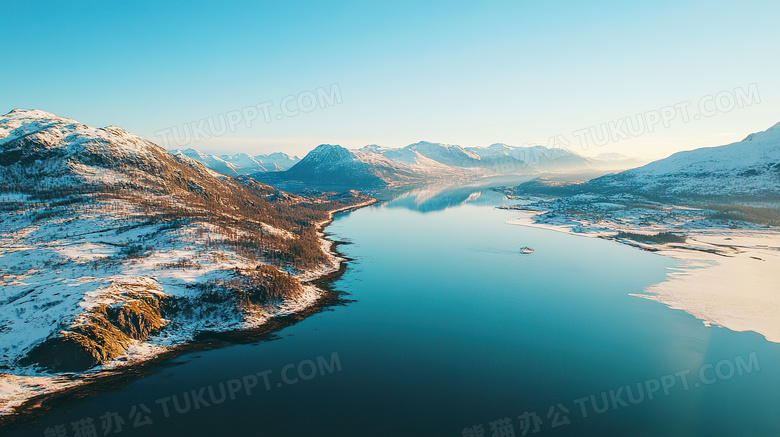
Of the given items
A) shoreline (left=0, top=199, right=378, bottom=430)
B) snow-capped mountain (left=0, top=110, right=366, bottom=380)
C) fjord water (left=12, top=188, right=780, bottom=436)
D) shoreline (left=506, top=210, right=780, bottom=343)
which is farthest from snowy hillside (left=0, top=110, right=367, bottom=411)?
shoreline (left=506, top=210, right=780, bottom=343)

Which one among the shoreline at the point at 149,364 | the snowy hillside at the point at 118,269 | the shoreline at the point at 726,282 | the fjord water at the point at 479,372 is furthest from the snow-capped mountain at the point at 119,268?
the shoreline at the point at 726,282

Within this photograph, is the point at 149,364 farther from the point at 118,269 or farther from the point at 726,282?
the point at 726,282

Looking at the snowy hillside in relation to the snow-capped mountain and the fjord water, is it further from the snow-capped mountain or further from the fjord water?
the fjord water

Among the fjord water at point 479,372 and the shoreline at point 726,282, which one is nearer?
the fjord water at point 479,372

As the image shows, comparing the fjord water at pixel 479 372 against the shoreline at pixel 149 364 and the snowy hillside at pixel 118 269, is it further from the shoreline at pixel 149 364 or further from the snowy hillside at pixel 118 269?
the snowy hillside at pixel 118 269

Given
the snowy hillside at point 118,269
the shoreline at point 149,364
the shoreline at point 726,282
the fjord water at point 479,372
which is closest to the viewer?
the fjord water at point 479,372

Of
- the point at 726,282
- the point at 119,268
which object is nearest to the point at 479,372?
the point at 726,282
